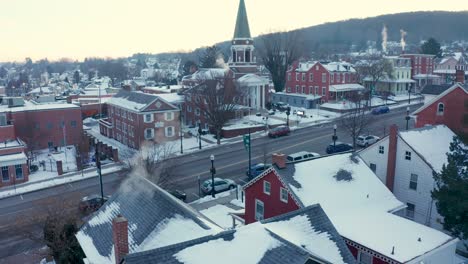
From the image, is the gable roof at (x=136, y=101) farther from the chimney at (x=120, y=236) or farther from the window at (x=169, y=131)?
the chimney at (x=120, y=236)

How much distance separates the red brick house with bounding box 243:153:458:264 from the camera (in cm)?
2016

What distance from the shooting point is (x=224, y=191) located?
3497 centimetres

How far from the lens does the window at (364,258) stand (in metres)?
20.5

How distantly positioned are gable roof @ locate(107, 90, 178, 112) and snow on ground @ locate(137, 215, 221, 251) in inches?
1451

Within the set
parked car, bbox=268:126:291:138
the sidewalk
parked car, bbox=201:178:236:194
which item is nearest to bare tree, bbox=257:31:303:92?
parked car, bbox=268:126:291:138

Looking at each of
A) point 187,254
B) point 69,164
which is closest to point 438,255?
point 187,254

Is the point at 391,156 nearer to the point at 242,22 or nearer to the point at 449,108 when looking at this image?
the point at 449,108

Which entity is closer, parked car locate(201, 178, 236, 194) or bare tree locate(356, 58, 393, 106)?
parked car locate(201, 178, 236, 194)

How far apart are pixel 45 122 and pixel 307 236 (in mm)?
48647

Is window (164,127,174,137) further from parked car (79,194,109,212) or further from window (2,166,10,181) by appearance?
parked car (79,194,109,212)

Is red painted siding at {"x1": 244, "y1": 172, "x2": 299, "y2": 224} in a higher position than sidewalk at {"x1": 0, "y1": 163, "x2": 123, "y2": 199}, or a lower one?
higher

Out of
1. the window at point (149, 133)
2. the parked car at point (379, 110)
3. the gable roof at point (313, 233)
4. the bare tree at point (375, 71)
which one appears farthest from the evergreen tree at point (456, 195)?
the bare tree at point (375, 71)

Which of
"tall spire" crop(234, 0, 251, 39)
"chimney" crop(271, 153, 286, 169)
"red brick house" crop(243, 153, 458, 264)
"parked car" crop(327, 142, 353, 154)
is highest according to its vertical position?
"tall spire" crop(234, 0, 251, 39)

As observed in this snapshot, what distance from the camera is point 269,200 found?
2503cm
